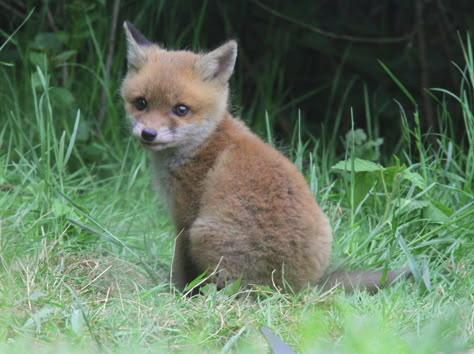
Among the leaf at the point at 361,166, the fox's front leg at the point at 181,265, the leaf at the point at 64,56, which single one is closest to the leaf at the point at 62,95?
the leaf at the point at 64,56

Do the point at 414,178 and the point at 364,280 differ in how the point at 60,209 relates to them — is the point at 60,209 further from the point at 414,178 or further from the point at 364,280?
the point at 414,178

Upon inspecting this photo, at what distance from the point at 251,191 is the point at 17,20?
13.5 feet

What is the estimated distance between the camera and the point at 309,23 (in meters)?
8.48

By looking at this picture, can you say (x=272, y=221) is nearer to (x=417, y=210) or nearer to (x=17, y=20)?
(x=417, y=210)

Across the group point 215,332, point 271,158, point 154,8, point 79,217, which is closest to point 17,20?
point 154,8

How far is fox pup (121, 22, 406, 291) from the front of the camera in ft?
16.8

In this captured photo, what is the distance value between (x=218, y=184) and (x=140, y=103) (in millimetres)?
763

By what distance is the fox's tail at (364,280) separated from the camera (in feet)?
17.1

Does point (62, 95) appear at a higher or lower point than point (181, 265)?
higher

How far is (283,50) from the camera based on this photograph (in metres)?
8.83

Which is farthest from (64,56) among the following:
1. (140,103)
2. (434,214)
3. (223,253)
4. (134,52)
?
(434,214)

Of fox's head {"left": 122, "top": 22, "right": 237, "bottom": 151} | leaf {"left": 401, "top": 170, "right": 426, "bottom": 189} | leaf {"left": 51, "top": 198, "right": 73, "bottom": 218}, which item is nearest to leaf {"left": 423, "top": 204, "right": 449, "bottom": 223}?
leaf {"left": 401, "top": 170, "right": 426, "bottom": 189}

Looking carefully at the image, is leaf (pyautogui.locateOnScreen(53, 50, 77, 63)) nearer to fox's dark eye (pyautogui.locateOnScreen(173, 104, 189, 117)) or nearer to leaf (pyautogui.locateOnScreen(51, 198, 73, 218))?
leaf (pyautogui.locateOnScreen(51, 198, 73, 218))

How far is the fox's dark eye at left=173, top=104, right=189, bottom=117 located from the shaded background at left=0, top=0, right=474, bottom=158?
1974mm
